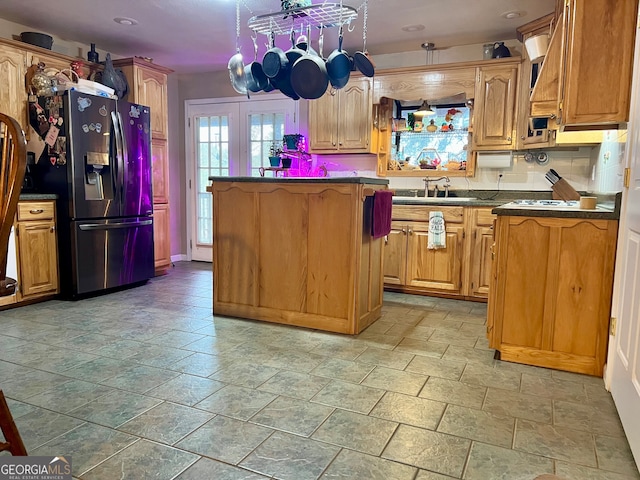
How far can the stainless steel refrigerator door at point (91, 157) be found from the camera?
12.8 ft

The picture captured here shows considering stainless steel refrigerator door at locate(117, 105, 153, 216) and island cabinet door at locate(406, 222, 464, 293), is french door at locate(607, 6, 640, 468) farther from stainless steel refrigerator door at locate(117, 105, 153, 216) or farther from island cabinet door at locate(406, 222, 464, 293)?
stainless steel refrigerator door at locate(117, 105, 153, 216)

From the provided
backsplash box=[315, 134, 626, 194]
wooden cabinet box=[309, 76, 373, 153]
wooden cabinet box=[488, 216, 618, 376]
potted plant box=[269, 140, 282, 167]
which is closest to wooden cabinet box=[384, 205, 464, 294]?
backsplash box=[315, 134, 626, 194]

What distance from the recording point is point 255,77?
11.2 feet

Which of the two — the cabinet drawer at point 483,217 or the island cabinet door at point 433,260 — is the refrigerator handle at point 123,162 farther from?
the cabinet drawer at point 483,217

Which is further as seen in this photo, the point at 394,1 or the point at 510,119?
the point at 510,119

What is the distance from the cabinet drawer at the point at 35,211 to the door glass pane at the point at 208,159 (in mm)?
2293

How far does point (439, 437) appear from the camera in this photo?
184 cm

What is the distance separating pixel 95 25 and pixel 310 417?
165 inches

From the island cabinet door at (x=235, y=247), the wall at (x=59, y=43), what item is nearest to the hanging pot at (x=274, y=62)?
the island cabinet door at (x=235, y=247)

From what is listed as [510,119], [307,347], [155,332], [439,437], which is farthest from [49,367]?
[510,119]

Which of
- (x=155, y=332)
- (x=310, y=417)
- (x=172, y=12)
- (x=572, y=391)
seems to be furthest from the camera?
(x=172, y=12)

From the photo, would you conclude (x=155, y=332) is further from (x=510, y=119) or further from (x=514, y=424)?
(x=510, y=119)

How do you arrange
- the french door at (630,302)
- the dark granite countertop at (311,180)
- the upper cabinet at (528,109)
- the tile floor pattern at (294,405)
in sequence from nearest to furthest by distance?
the tile floor pattern at (294,405)
the french door at (630,302)
the dark granite countertop at (311,180)
the upper cabinet at (528,109)
